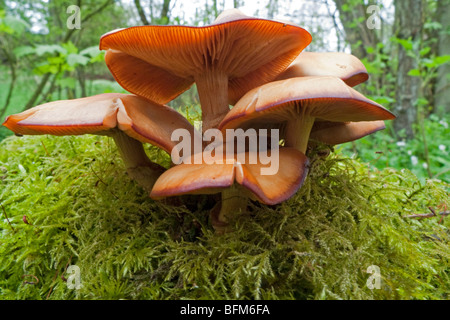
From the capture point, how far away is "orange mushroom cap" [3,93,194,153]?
1094 millimetres

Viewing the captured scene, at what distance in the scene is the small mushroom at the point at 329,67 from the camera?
55.7 inches

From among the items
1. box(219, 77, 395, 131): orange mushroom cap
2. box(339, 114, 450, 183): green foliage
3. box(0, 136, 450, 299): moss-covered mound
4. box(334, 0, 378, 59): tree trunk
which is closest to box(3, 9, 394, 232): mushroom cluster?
box(219, 77, 395, 131): orange mushroom cap

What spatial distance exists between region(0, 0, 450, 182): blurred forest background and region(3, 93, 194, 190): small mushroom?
1126 millimetres

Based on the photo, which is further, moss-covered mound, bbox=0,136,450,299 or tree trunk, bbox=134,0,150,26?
tree trunk, bbox=134,0,150,26

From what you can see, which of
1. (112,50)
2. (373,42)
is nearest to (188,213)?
(112,50)

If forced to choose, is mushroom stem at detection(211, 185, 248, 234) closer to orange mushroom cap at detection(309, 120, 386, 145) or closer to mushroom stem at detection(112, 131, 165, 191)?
mushroom stem at detection(112, 131, 165, 191)

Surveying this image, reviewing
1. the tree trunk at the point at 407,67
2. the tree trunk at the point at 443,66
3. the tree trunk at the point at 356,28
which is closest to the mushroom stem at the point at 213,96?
the tree trunk at the point at 407,67

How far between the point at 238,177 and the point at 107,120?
1.79 feet

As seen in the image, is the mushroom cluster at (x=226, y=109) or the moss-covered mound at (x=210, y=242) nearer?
the mushroom cluster at (x=226, y=109)

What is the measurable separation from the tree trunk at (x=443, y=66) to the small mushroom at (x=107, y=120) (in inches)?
310

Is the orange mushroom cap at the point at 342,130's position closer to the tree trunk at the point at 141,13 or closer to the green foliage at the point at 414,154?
the green foliage at the point at 414,154

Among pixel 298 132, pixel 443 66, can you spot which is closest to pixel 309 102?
pixel 298 132
